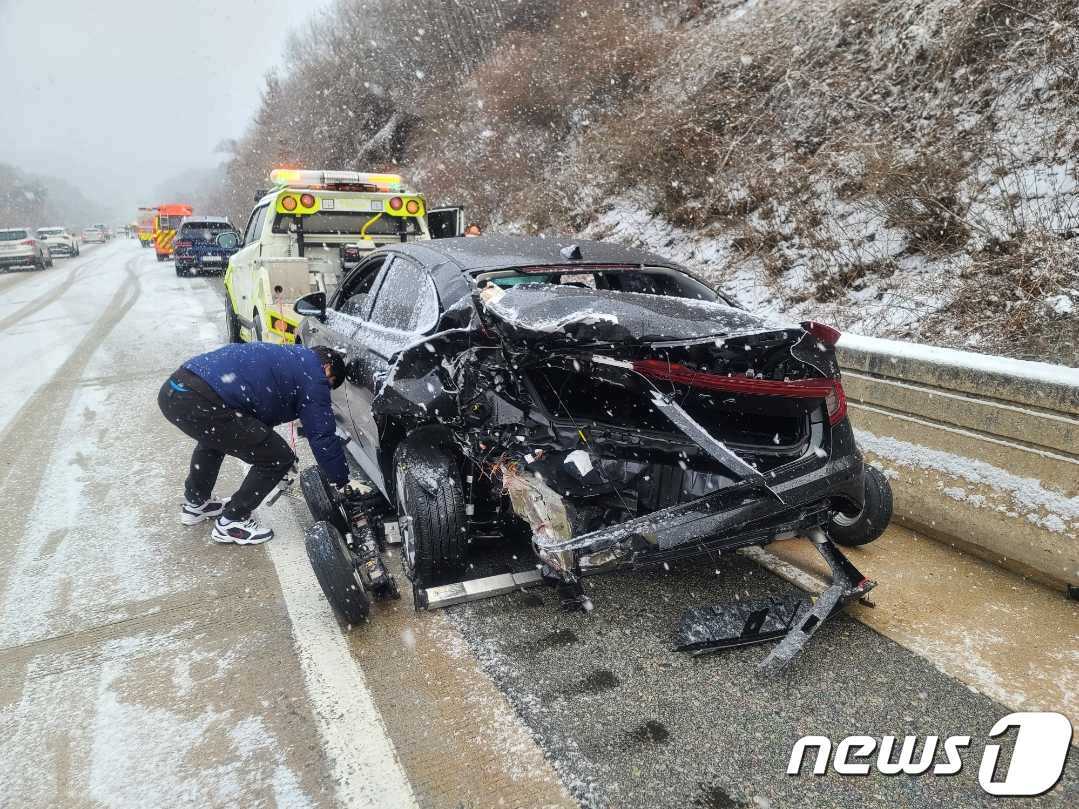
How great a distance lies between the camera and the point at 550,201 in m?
13.6

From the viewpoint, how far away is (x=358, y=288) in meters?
4.60

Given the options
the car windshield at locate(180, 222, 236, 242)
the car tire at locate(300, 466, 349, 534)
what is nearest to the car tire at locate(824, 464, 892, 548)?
the car tire at locate(300, 466, 349, 534)

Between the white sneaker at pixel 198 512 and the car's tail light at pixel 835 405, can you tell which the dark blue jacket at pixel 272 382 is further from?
the car's tail light at pixel 835 405

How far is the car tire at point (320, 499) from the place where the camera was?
11.6 ft

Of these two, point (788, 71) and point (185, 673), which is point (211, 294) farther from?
point (185, 673)

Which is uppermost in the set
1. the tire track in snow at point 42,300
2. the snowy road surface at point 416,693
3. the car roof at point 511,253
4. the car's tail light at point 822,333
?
the car roof at point 511,253

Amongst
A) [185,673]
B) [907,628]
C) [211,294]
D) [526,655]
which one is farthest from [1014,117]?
[211,294]

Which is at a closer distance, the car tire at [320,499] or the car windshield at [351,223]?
the car tire at [320,499]

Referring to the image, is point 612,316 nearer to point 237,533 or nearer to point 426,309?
point 426,309

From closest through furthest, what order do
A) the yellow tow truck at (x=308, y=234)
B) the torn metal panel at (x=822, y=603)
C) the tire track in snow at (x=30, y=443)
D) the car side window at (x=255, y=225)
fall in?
the torn metal panel at (x=822, y=603), the tire track in snow at (x=30, y=443), the yellow tow truck at (x=308, y=234), the car side window at (x=255, y=225)

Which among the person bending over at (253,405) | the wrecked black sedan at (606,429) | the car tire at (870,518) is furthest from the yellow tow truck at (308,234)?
the car tire at (870,518)

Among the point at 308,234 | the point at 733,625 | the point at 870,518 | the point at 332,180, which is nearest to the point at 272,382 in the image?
the point at 733,625

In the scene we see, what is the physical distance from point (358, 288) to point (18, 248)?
24.9 metres

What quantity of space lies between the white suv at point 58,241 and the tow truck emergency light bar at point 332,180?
28.9 metres
